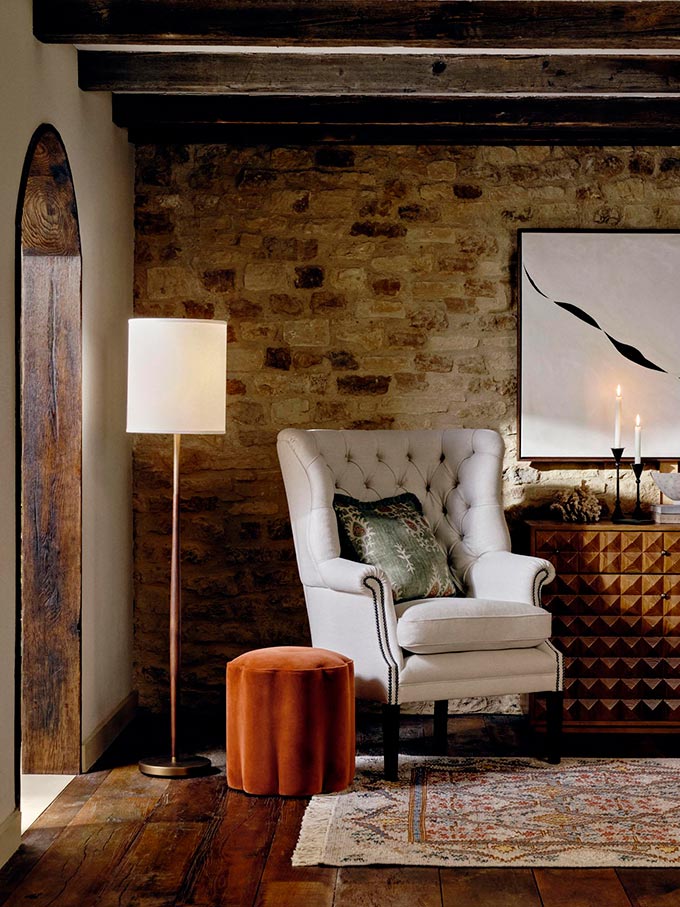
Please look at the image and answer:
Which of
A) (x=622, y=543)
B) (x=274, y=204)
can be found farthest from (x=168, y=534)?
(x=622, y=543)

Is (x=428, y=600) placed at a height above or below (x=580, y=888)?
above

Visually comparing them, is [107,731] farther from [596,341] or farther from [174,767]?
[596,341]

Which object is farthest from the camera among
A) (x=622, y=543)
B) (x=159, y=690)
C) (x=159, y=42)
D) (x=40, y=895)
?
(x=159, y=690)

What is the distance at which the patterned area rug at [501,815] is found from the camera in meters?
2.93

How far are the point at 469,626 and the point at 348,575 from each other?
45 cm

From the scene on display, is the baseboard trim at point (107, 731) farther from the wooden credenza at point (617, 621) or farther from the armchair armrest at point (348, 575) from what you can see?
the wooden credenza at point (617, 621)

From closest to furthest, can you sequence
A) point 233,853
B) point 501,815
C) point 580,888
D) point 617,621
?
point 580,888 < point 233,853 < point 501,815 < point 617,621

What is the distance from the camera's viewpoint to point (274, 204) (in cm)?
473

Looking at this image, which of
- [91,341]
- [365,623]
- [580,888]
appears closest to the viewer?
[580,888]

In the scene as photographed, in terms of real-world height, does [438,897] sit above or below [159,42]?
below

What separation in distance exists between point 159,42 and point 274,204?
1.46 meters

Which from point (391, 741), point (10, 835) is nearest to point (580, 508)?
point (391, 741)

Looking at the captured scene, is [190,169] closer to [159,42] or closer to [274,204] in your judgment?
[274,204]

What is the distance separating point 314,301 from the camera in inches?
186
